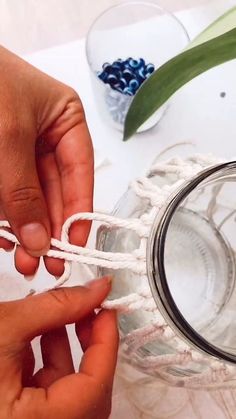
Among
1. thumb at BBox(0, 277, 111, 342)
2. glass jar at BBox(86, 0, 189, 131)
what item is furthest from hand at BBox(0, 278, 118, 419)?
glass jar at BBox(86, 0, 189, 131)

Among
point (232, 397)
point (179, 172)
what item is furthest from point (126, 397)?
point (179, 172)

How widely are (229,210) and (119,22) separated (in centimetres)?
26

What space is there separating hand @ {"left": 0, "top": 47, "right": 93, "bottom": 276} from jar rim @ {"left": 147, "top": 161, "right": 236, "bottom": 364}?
0.27 ft

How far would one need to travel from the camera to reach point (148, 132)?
559 mm

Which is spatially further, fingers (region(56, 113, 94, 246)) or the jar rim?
fingers (region(56, 113, 94, 246))

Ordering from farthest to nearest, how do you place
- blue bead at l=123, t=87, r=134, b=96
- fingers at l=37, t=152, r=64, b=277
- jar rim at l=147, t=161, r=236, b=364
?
blue bead at l=123, t=87, r=134, b=96 → fingers at l=37, t=152, r=64, b=277 → jar rim at l=147, t=161, r=236, b=364

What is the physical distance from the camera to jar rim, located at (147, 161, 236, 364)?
0.33 m

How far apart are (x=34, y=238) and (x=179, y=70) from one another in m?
0.14

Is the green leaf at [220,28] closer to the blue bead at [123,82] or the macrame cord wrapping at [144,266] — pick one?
the macrame cord wrapping at [144,266]

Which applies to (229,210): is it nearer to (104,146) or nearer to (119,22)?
(104,146)

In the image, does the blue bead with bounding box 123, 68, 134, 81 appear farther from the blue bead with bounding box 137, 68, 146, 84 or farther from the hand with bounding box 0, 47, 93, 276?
the hand with bounding box 0, 47, 93, 276

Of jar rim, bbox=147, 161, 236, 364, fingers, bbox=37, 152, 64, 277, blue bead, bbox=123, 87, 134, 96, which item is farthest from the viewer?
blue bead, bbox=123, 87, 134, 96

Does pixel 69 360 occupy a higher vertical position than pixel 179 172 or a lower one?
lower

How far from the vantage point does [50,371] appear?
1.31 ft
